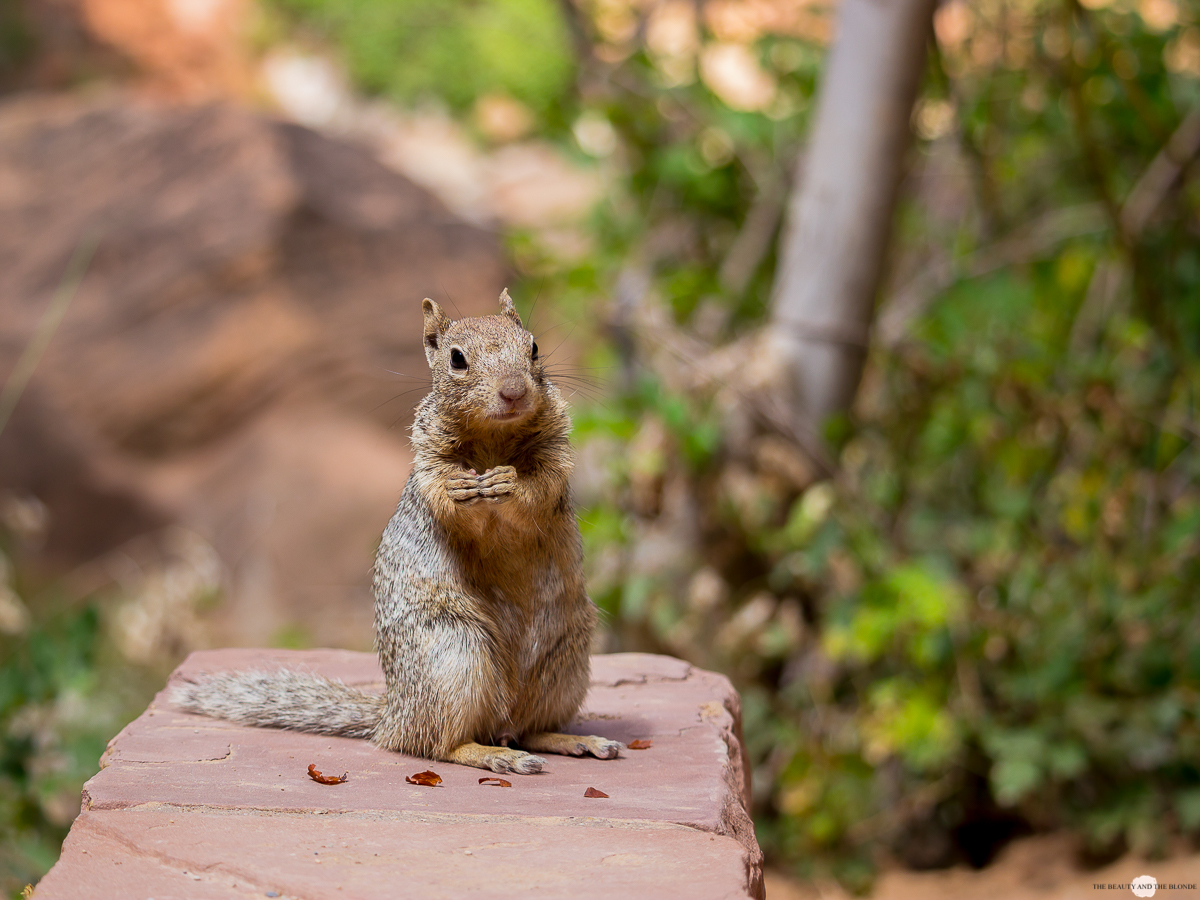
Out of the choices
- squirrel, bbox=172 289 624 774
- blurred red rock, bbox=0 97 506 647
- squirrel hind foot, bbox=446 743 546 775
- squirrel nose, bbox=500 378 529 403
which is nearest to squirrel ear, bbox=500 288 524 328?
squirrel, bbox=172 289 624 774

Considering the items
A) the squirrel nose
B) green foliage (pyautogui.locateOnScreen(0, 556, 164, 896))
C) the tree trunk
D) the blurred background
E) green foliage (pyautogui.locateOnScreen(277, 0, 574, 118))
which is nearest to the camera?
the squirrel nose

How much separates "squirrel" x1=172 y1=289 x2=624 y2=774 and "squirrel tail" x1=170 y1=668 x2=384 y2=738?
54mm

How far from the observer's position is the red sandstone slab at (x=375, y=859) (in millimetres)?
2416

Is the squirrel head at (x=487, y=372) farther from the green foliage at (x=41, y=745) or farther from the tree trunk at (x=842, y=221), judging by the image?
the tree trunk at (x=842, y=221)

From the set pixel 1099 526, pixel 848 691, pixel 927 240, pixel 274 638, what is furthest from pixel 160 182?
pixel 1099 526

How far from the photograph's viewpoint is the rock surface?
8.05 ft

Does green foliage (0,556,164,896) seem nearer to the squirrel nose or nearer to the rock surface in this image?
the rock surface

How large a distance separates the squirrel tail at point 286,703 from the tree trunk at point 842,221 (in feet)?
9.25

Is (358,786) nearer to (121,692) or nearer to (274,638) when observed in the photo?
(121,692)

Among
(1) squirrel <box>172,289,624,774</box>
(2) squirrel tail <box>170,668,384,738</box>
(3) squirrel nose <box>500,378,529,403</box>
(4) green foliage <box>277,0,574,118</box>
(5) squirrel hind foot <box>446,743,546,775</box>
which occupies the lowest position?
(2) squirrel tail <box>170,668,384,738</box>

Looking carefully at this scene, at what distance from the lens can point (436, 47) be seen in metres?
18.5

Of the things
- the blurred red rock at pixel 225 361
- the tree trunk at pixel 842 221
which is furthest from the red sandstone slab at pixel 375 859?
the blurred red rock at pixel 225 361

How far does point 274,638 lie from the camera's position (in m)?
8.44

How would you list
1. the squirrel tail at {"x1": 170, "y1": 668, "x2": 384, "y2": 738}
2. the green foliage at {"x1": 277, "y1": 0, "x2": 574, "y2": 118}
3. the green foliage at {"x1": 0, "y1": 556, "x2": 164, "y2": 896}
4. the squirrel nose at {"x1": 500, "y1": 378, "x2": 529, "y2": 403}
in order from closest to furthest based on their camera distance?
the squirrel nose at {"x1": 500, "y1": 378, "x2": 529, "y2": 403} < the squirrel tail at {"x1": 170, "y1": 668, "x2": 384, "y2": 738} < the green foliage at {"x1": 0, "y1": 556, "x2": 164, "y2": 896} < the green foliage at {"x1": 277, "y1": 0, "x2": 574, "y2": 118}
